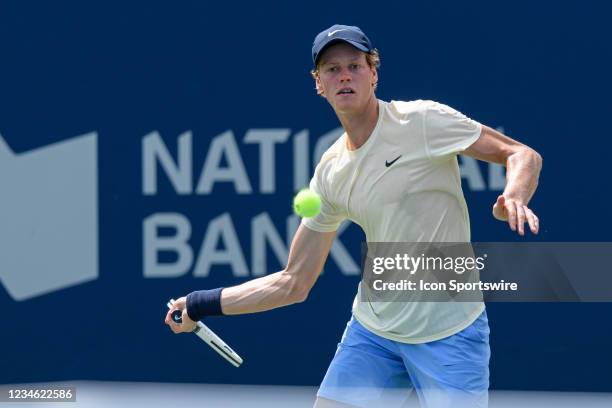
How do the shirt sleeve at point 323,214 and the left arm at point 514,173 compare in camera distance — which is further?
the shirt sleeve at point 323,214

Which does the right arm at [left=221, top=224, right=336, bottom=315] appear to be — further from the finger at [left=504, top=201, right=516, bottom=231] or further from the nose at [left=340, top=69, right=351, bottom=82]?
the finger at [left=504, top=201, right=516, bottom=231]

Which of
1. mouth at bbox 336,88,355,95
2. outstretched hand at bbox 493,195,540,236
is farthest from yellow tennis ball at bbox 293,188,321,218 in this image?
outstretched hand at bbox 493,195,540,236

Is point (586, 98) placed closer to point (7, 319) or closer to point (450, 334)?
point (450, 334)

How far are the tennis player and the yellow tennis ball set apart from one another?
0.11 feet

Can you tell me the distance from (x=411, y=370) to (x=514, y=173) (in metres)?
0.65

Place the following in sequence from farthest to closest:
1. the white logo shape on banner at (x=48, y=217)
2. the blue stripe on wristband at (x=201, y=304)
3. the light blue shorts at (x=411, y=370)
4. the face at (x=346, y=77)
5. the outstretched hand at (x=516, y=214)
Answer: the white logo shape on banner at (x=48, y=217)
the blue stripe on wristband at (x=201, y=304)
the face at (x=346, y=77)
the light blue shorts at (x=411, y=370)
the outstretched hand at (x=516, y=214)

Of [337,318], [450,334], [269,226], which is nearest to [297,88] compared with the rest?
[269,226]

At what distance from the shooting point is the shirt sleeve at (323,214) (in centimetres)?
358

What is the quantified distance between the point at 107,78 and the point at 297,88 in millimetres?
917

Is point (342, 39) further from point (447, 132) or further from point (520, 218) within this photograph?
point (520, 218)

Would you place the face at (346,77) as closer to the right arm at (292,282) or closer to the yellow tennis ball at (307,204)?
the yellow tennis ball at (307,204)

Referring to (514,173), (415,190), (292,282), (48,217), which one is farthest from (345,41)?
(48,217)

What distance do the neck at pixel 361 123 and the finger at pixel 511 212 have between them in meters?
0.58

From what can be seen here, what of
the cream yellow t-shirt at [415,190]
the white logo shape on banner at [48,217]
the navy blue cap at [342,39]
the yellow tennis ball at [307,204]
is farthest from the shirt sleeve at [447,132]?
the white logo shape on banner at [48,217]
